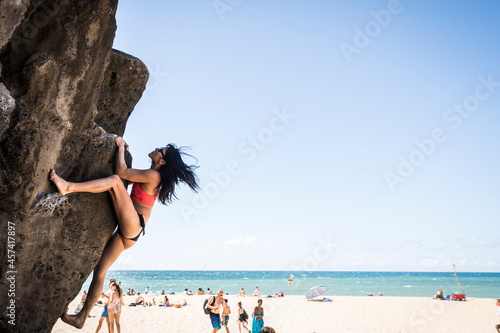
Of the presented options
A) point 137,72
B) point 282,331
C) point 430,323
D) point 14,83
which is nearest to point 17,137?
point 14,83

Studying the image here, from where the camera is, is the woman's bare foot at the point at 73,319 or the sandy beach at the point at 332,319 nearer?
the woman's bare foot at the point at 73,319

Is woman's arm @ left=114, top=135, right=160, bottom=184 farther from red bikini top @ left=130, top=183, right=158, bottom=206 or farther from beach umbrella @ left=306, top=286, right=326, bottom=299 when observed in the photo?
beach umbrella @ left=306, top=286, right=326, bottom=299

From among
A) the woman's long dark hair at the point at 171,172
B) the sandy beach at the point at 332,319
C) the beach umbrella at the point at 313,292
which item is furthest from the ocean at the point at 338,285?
the woman's long dark hair at the point at 171,172

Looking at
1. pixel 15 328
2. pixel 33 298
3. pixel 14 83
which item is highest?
pixel 14 83

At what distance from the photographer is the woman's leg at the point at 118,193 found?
13.1 ft

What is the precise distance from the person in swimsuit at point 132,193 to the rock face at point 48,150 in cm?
16

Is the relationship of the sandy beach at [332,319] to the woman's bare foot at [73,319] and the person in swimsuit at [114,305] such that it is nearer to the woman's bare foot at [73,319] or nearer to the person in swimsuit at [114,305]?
the person in swimsuit at [114,305]

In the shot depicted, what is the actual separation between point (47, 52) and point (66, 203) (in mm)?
1529

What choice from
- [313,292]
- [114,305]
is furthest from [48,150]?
[313,292]

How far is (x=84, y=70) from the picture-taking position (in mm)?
3941

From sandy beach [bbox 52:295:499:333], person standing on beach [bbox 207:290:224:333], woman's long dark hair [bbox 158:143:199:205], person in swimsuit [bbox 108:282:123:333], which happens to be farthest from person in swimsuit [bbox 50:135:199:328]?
sandy beach [bbox 52:295:499:333]

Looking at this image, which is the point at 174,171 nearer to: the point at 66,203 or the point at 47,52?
the point at 66,203

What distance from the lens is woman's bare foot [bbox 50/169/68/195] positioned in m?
3.80

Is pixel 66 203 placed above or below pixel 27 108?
below
